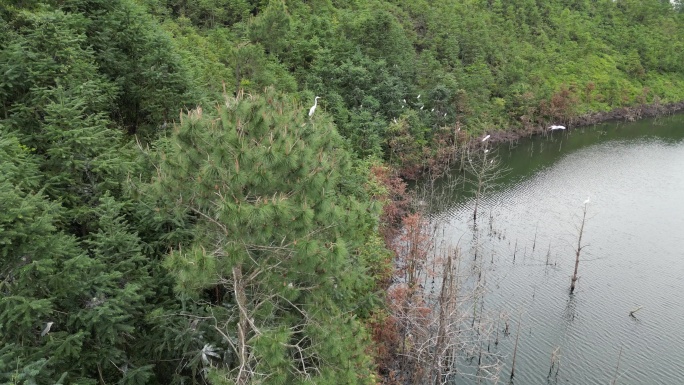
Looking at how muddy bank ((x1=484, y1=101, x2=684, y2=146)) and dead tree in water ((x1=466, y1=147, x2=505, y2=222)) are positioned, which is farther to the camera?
muddy bank ((x1=484, y1=101, x2=684, y2=146))

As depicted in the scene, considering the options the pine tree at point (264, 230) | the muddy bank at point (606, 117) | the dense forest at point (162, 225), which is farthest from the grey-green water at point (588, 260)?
the pine tree at point (264, 230)

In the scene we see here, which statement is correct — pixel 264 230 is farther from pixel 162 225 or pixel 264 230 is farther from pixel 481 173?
pixel 481 173

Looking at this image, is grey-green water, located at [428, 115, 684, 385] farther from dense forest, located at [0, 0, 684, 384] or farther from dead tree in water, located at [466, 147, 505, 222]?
dense forest, located at [0, 0, 684, 384]

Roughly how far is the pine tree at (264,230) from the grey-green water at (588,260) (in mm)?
10559

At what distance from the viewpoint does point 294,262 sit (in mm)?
8188

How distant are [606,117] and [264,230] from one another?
57.8 meters

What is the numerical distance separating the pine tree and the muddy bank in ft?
124

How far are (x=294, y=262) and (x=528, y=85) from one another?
47.7 meters

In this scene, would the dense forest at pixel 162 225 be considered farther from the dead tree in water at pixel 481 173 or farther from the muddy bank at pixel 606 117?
the muddy bank at pixel 606 117

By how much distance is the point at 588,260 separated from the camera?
75.3ft

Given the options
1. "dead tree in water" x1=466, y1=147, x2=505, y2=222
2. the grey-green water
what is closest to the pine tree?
the grey-green water

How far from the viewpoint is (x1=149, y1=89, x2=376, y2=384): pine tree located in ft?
25.0

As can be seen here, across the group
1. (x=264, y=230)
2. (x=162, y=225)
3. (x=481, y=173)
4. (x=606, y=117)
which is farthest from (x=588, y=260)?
(x=606, y=117)

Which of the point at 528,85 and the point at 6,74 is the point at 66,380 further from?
the point at 528,85
